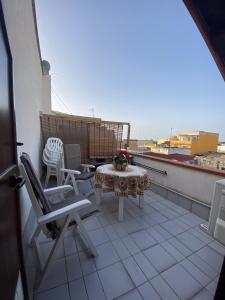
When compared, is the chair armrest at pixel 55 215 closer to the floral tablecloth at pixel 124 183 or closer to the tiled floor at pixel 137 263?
the tiled floor at pixel 137 263

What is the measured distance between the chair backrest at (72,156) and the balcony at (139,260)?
1135 mm

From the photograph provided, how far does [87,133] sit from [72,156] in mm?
1041

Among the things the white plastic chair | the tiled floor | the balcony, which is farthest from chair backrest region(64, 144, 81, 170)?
the tiled floor

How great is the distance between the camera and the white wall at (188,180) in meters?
2.05

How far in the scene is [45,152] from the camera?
3.05m

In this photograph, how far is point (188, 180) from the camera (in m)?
2.33

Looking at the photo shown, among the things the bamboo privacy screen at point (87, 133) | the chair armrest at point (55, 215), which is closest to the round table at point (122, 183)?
the chair armrest at point (55, 215)

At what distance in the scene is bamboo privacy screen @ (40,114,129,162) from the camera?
11.2 feet

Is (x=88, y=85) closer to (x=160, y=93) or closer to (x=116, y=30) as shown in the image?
(x=116, y=30)

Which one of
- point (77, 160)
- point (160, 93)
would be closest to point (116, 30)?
point (77, 160)

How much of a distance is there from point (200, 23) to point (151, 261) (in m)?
1.95

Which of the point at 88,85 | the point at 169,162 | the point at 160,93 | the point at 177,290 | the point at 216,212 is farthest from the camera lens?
the point at 160,93

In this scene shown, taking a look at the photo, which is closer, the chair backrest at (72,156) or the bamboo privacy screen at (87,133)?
the chair backrest at (72,156)

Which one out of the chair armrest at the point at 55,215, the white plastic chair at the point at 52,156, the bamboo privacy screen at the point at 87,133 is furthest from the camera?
the bamboo privacy screen at the point at 87,133
